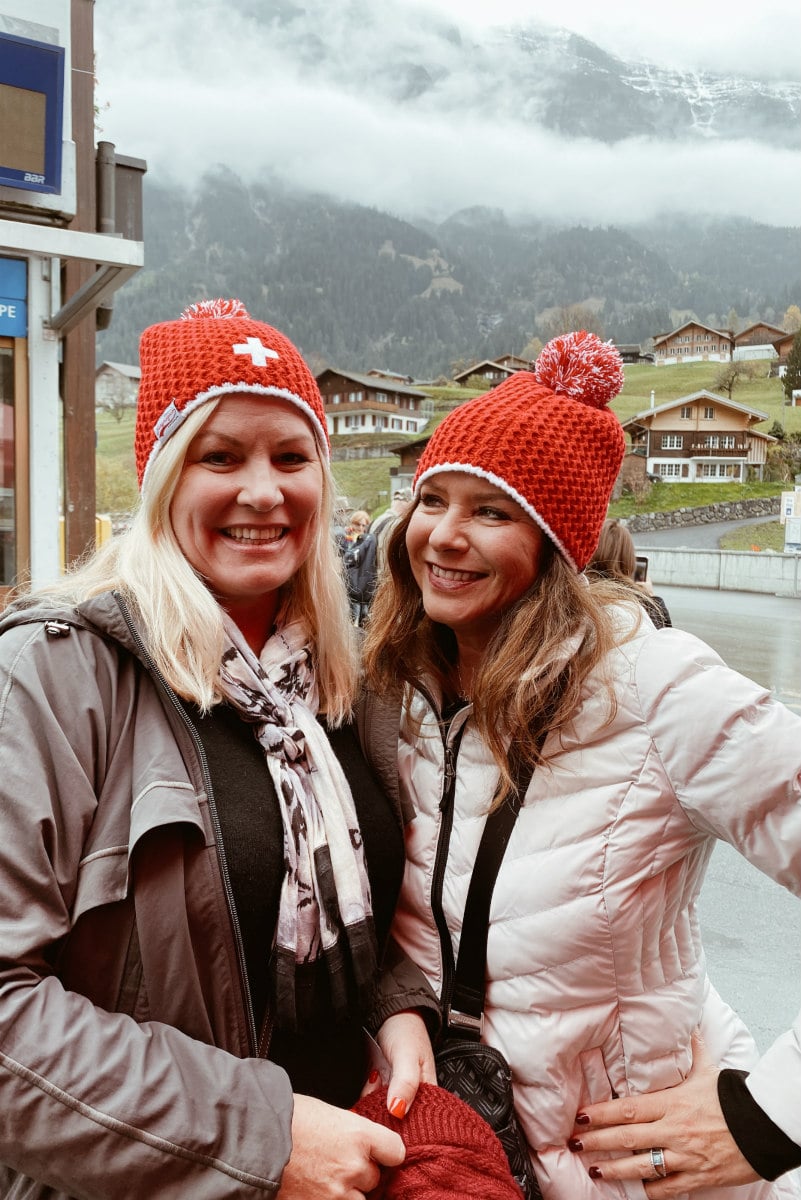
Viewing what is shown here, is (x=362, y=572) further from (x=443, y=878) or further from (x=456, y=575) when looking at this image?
(x=443, y=878)

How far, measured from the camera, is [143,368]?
4.89 feet

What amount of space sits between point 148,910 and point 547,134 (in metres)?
135

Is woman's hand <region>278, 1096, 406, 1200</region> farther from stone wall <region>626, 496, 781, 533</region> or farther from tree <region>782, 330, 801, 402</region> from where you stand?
tree <region>782, 330, 801, 402</region>

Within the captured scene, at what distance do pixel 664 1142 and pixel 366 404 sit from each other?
4044 centimetres

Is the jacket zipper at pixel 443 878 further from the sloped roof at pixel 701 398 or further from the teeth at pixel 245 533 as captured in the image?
the sloped roof at pixel 701 398

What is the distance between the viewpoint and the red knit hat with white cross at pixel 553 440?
1.48 m

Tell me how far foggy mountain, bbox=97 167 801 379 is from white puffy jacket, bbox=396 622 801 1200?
49.4 meters

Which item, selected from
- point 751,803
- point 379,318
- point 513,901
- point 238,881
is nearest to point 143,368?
point 238,881

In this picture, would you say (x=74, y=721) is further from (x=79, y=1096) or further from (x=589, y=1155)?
(x=589, y=1155)

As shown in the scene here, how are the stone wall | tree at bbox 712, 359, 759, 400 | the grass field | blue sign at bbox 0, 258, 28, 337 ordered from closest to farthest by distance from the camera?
blue sign at bbox 0, 258, 28, 337 → the grass field → the stone wall → tree at bbox 712, 359, 759, 400

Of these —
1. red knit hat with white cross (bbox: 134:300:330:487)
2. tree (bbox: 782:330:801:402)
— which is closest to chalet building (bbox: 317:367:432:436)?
tree (bbox: 782:330:801:402)

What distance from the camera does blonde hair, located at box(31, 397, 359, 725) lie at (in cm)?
125

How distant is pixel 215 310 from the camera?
1570mm

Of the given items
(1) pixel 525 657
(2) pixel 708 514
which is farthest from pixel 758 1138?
(2) pixel 708 514
